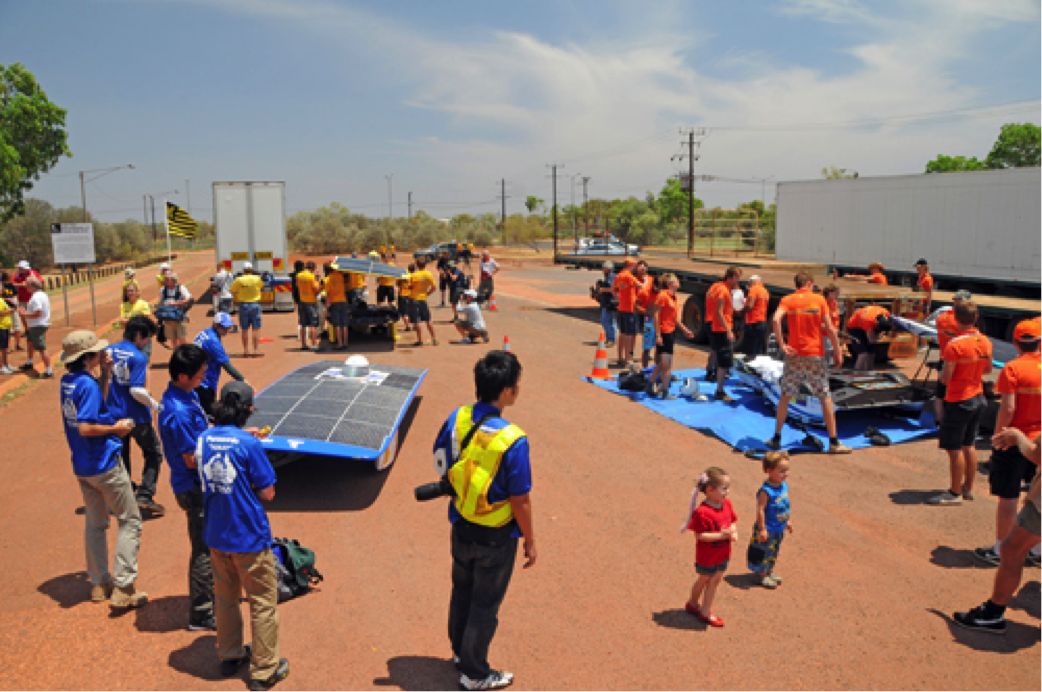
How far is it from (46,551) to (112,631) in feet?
5.46

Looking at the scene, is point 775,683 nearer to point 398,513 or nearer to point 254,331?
point 398,513

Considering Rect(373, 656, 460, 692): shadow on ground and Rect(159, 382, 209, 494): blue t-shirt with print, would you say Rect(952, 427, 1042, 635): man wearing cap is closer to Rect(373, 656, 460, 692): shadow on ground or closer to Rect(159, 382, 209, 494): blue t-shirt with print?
Rect(373, 656, 460, 692): shadow on ground

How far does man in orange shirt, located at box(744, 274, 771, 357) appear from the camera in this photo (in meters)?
10.6

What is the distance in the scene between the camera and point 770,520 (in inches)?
199

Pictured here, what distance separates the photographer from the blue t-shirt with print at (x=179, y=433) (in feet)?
14.0

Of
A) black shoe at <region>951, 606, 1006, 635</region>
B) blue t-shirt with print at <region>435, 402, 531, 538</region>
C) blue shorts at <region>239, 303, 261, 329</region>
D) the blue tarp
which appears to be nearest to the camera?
blue t-shirt with print at <region>435, 402, 531, 538</region>

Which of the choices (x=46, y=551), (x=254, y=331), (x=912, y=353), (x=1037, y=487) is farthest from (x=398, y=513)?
(x=912, y=353)

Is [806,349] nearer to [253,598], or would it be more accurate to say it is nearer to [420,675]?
[420,675]

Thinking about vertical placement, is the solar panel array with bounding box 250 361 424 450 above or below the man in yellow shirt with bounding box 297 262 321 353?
below

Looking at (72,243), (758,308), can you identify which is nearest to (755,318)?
(758,308)

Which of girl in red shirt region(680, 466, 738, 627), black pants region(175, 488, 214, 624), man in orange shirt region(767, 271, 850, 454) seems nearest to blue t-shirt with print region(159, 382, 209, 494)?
black pants region(175, 488, 214, 624)

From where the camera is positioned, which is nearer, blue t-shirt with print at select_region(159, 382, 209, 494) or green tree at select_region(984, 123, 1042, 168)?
blue t-shirt with print at select_region(159, 382, 209, 494)

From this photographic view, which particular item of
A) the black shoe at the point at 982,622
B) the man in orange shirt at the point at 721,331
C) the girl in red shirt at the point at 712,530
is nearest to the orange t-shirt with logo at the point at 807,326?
the man in orange shirt at the point at 721,331

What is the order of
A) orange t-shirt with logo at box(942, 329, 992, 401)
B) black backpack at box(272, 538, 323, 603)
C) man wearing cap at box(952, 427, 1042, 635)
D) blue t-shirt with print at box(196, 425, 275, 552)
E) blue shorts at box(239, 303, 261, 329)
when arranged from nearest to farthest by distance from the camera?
blue t-shirt with print at box(196, 425, 275, 552)
man wearing cap at box(952, 427, 1042, 635)
black backpack at box(272, 538, 323, 603)
orange t-shirt with logo at box(942, 329, 992, 401)
blue shorts at box(239, 303, 261, 329)
